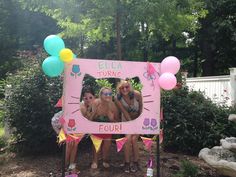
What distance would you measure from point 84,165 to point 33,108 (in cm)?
150

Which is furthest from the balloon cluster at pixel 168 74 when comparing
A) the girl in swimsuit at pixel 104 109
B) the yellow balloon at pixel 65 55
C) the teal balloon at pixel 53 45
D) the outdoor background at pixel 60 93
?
the teal balloon at pixel 53 45

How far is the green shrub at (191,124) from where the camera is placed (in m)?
7.69

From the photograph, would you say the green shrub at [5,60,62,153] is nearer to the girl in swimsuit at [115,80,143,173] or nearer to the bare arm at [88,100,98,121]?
the bare arm at [88,100,98,121]

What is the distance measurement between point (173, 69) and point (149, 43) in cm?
1566

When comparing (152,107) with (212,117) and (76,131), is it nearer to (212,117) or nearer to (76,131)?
(76,131)

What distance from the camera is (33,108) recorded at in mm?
6863

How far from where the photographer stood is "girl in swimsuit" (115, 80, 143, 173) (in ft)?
18.7

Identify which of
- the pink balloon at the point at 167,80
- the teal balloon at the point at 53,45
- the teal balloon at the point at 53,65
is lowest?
the pink balloon at the point at 167,80

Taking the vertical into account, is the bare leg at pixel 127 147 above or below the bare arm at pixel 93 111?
below

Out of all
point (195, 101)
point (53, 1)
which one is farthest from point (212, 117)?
point (53, 1)

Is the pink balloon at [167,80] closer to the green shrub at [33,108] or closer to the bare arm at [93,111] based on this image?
the bare arm at [93,111]

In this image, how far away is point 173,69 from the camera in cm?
557

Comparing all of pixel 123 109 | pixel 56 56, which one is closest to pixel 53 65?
pixel 56 56

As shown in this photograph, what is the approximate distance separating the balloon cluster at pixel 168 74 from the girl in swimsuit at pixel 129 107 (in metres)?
0.46
